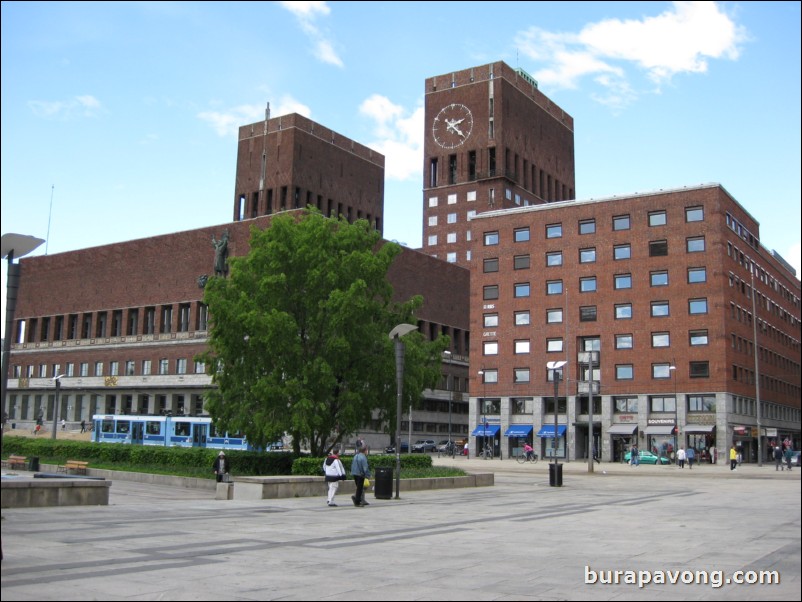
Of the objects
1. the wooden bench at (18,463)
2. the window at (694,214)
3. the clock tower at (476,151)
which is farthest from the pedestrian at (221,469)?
the clock tower at (476,151)

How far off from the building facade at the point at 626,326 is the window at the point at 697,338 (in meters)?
0.09

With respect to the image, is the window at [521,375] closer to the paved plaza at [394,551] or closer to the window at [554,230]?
the window at [554,230]

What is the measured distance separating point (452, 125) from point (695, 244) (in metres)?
59.1

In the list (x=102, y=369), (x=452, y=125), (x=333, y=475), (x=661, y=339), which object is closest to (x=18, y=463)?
(x=333, y=475)

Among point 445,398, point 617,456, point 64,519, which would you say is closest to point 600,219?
point 617,456

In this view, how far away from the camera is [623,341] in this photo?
74188 mm

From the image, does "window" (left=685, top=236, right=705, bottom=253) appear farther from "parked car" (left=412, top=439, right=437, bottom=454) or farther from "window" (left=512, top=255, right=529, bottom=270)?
"parked car" (left=412, top=439, right=437, bottom=454)

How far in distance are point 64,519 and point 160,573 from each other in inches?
299

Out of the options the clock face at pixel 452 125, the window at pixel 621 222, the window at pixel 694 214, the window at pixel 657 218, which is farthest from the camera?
the clock face at pixel 452 125

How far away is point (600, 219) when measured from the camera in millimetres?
77000

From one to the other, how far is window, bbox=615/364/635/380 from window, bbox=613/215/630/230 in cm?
1263

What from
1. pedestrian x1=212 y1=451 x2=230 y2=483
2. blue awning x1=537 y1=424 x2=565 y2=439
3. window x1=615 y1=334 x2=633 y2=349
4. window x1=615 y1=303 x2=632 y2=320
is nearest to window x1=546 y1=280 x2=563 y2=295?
window x1=615 y1=303 x2=632 y2=320

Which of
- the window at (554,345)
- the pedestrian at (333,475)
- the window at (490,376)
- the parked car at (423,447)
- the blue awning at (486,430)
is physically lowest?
the parked car at (423,447)

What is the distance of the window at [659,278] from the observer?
73.1 meters
